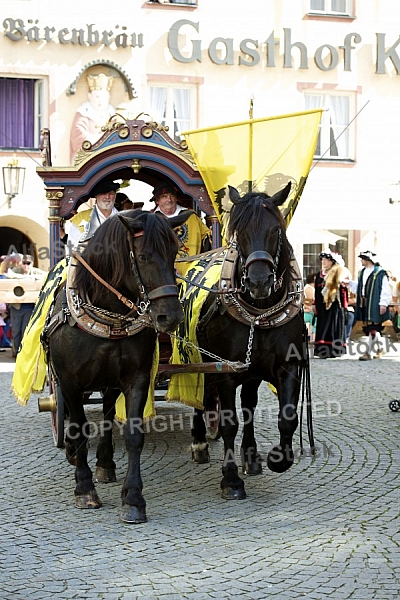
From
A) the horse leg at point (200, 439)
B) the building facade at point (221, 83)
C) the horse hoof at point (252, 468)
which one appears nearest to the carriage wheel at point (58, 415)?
the horse leg at point (200, 439)

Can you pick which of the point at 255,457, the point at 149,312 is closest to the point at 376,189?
the point at 255,457

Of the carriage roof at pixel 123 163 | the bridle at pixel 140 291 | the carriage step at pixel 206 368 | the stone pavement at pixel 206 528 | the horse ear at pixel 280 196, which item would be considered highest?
the carriage roof at pixel 123 163

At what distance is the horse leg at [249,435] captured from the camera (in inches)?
275

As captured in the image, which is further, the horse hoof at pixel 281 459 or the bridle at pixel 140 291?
the horse hoof at pixel 281 459

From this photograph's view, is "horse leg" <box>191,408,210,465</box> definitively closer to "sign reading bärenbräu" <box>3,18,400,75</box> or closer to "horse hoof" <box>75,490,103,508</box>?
"horse hoof" <box>75,490,103,508</box>

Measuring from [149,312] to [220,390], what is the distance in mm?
1135

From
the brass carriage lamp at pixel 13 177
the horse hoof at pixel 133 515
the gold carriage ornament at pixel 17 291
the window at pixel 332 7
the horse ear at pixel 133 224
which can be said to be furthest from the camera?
the window at pixel 332 7

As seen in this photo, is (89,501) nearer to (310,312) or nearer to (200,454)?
(200,454)

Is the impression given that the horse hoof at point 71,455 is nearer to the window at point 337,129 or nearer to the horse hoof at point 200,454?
the horse hoof at point 200,454

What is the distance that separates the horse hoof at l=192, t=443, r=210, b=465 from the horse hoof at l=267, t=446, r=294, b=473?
1.24 meters

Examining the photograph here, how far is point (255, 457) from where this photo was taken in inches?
276

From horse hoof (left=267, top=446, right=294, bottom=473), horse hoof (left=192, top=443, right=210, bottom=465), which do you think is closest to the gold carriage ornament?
horse hoof (left=192, top=443, right=210, bottom=465)

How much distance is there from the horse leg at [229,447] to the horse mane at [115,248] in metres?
1.12

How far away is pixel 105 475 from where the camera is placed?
676 centimetres
